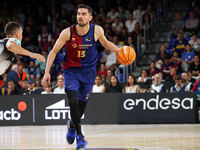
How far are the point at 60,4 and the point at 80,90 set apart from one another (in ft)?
48.9

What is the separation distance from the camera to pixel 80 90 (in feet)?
25.2

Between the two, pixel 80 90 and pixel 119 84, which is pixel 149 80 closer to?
pixel 119 84

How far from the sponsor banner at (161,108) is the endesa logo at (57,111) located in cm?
178

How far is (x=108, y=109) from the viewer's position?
42.8ft

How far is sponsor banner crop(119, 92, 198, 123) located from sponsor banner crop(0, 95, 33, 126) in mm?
Result: 2968

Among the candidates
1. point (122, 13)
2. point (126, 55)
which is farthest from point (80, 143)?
point (122, 13)

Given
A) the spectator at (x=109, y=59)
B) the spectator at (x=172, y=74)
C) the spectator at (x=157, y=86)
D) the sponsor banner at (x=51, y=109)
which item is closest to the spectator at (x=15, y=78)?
the sponsor banner at (x=51, y=109)

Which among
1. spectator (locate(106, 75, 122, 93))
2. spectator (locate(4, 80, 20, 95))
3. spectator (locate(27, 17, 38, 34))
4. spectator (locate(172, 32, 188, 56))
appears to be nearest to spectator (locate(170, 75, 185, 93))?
spectator (locate(106, 75, 122, 93))

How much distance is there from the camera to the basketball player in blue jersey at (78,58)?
727 centimetres

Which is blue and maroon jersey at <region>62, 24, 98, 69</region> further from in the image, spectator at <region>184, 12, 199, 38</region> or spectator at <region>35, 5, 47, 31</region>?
spectator at <region>35, 5, 47, 31</region>

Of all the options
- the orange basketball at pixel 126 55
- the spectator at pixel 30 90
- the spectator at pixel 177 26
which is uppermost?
the spectator at pixel 177 26

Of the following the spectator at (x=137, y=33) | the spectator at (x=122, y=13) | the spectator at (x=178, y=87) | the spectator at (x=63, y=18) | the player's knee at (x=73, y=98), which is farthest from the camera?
the spectator at (x=63, y=18)

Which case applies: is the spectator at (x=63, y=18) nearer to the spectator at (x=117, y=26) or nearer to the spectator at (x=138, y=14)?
the spectator at (x=117, y=26)

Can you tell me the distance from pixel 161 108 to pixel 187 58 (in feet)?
11.7
